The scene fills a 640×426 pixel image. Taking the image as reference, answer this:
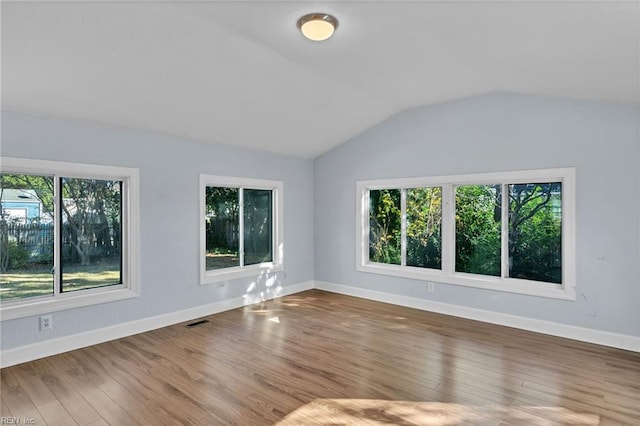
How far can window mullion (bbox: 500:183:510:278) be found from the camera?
4.48m

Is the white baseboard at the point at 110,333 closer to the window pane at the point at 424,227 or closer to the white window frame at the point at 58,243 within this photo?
the white window frame at the point at 58,243

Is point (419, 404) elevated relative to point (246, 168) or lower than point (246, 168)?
lower

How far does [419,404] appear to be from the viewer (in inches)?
102

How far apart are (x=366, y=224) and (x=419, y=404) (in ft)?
11.3

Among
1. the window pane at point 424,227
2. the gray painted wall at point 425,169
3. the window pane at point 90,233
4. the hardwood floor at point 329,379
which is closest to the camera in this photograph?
the hardwood floor at point 329,379

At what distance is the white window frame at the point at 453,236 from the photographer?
3930 mm

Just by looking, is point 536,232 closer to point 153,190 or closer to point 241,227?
point 241,227

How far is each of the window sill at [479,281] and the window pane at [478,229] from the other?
0.52 feet

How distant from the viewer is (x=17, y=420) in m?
2.41

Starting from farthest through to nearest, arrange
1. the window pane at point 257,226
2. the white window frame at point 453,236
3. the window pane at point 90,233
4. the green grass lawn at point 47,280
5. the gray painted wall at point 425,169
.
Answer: the window pane at point 257,226
the white window frame at point 453,236
the window pane at point 90,233
the gray painted wall at point 425,169
the green grass lawn at point 47,280

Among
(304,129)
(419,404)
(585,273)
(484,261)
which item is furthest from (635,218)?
(304,129)

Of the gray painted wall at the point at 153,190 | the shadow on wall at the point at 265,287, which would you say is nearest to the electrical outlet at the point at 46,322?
the gray painted wall at the point at 153,190

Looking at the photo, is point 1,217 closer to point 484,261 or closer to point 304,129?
point 304,129

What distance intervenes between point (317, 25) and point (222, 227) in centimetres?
334
